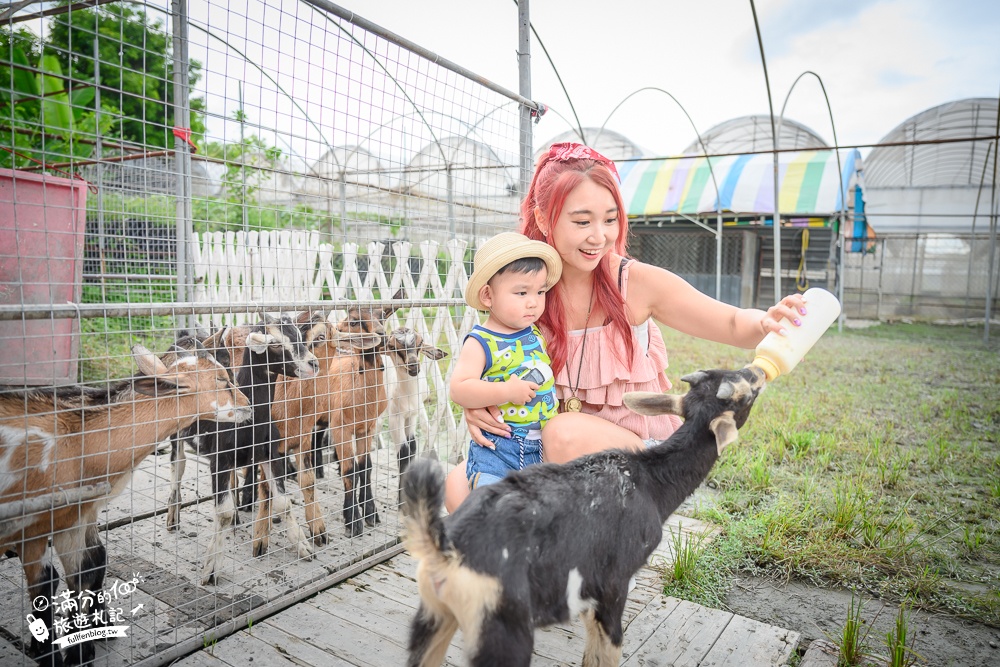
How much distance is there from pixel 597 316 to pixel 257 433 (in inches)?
75.0

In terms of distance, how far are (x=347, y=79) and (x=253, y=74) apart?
551 mm

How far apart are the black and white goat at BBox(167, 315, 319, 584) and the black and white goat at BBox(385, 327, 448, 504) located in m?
0.57

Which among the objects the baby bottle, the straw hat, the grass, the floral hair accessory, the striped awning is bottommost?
the grass

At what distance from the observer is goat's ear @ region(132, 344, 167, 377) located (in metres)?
2.47

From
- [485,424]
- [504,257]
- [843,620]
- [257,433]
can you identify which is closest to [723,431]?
[485,424]

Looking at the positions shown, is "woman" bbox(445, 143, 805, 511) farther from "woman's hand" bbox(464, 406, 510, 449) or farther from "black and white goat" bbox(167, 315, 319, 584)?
"black and white goat" bbox(167, 315, 319, 584)

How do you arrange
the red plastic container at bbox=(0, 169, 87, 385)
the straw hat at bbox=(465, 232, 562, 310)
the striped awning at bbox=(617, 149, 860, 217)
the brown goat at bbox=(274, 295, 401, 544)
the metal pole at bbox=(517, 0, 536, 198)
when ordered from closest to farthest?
the straw hat at bbox=(465, 232, 562, 310) → the red plastic container at bbox=(0, 169, 87, 385) → the brown goat at bbox=(274, 295, 401, 544) → the metal pole at bbox=(517, 0, 536, 198) → the striped awning at bbox=(617, 149, 860, 217)

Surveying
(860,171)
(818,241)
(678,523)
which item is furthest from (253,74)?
(818,241)

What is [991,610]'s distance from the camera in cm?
270

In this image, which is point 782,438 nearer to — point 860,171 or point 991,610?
point 991,610

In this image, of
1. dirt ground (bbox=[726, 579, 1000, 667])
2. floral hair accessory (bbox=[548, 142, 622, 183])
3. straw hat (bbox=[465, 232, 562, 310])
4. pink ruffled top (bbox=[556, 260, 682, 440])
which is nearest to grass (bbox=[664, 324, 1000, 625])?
dirt ground (bbox=[726, 579, 1000, 667])

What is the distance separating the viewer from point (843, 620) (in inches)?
106

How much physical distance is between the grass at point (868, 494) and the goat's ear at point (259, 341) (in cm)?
236

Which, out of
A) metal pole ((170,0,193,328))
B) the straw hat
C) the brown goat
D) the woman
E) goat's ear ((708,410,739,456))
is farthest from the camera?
the brown goat
